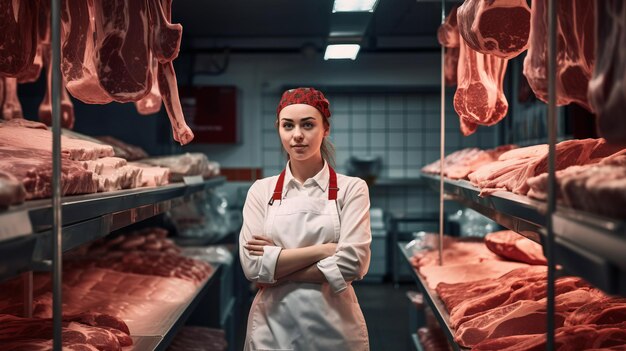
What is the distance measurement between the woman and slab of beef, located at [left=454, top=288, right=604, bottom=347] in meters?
0.47

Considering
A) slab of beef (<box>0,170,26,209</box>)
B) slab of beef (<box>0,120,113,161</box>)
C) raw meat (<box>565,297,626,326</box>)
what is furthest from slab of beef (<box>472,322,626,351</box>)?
slab of beef (<box>0,120,113,161</box>)

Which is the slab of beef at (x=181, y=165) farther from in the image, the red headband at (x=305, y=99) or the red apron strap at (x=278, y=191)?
the red headband at (x=305, y=99)

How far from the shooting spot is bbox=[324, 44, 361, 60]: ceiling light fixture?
388 cm

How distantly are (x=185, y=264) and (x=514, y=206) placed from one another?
107 inches

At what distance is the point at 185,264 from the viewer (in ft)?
13.9

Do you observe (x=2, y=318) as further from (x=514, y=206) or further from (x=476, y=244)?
(x=476, y=244)

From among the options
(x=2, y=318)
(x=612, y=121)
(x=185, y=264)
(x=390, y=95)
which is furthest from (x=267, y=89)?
(x=612, y=121)

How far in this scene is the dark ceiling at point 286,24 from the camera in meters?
6.00

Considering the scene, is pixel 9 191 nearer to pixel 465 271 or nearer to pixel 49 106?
pixel 465 271

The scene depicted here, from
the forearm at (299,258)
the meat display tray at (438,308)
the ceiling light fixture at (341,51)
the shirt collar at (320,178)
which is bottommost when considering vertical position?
the meat display tray at (438,308)

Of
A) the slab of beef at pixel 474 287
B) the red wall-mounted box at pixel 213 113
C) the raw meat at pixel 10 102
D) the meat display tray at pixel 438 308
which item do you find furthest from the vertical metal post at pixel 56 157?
the red wall-mounted box at pixel 213 113

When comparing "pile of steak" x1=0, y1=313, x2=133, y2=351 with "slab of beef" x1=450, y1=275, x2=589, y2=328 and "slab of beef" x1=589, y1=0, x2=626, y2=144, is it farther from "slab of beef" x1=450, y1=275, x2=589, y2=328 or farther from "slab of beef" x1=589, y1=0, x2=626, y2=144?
"slab of beef" x1=589, y1=0, x2=626, y2=144

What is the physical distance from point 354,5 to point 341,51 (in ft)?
2.42

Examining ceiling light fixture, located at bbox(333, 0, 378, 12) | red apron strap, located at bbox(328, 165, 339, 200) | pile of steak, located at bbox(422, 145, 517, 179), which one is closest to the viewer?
red apron strap, located at bbox(328, 165, 339, 200)
